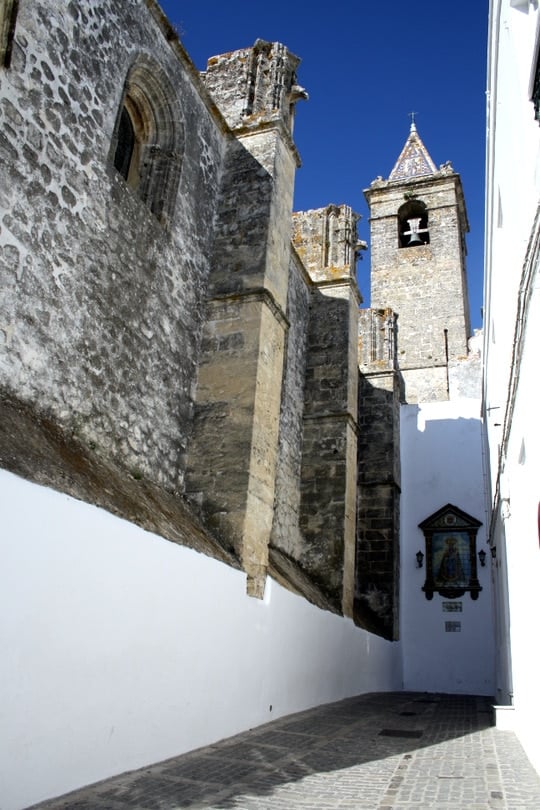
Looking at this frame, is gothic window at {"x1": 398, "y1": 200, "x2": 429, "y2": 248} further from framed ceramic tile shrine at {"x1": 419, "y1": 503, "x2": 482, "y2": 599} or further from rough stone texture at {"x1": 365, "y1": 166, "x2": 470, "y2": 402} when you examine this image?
framed ceramic tile shrine at {"x1": 419, "y1": 503, "x2": 482, "y2": 599}

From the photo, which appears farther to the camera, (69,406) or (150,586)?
(69,406)

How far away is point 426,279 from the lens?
23312 millimetres

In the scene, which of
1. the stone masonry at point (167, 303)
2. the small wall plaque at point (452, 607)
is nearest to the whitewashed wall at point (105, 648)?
the stone masonry at point (167, 303)

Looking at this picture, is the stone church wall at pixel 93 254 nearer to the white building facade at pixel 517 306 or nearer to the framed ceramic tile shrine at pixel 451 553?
the white building facade at pixel 517 306

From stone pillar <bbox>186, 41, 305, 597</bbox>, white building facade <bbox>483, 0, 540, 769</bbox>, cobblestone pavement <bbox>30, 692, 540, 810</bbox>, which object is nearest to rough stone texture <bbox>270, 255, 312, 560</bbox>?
stone pillar <bbox>186, 41, 305, 597</bbox>

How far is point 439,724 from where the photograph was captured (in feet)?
26.7

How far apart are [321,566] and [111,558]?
23.3 feet

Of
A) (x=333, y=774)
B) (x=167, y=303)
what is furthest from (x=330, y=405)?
(x=333, y=774)

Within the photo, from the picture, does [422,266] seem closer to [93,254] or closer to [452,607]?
[452,607]

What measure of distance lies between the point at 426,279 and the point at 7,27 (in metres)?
19.9

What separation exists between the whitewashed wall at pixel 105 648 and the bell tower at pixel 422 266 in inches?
638

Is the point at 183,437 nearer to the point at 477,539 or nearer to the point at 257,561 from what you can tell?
the point at 257,561

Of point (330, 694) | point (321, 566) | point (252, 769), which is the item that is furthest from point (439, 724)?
point (252, 769)

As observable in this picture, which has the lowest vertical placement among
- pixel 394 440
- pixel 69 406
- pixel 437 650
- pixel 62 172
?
pixel 437 650
